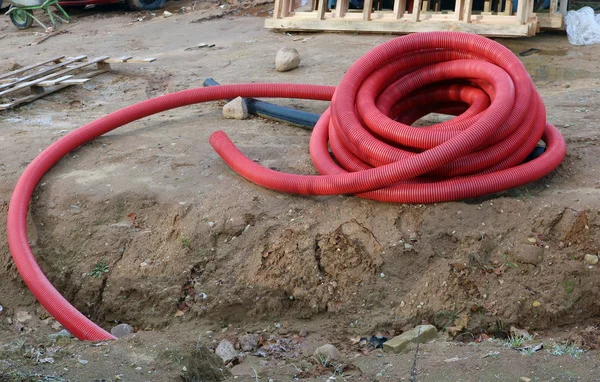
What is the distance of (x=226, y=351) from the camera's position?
418 centimetres

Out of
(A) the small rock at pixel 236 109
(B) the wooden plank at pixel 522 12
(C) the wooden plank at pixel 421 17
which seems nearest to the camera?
(A) the small rock at pixel 236 109

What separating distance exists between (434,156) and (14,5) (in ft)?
33.2

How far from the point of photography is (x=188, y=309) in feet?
15.7

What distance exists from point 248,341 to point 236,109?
2896 millimetres

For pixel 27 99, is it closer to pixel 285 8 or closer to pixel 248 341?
pixel 285 8

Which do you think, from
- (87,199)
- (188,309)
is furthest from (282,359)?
(87,199)

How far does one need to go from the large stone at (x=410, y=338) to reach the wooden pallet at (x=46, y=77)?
16.8ft

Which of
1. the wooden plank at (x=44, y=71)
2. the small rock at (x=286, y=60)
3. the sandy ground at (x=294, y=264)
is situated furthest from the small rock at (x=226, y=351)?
the wooden plank at (x=44, y=71)

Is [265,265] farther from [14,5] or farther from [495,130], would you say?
[14,5]

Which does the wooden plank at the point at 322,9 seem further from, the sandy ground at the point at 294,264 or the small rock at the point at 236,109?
the sandy ground at the point at 294,264

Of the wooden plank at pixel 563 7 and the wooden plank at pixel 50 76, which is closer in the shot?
the wooden plank at pixel 50 76

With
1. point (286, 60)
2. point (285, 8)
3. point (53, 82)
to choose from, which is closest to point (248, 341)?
point (286, 60)

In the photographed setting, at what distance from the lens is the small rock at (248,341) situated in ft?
14.6

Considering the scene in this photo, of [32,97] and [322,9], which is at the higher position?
[322,9]
